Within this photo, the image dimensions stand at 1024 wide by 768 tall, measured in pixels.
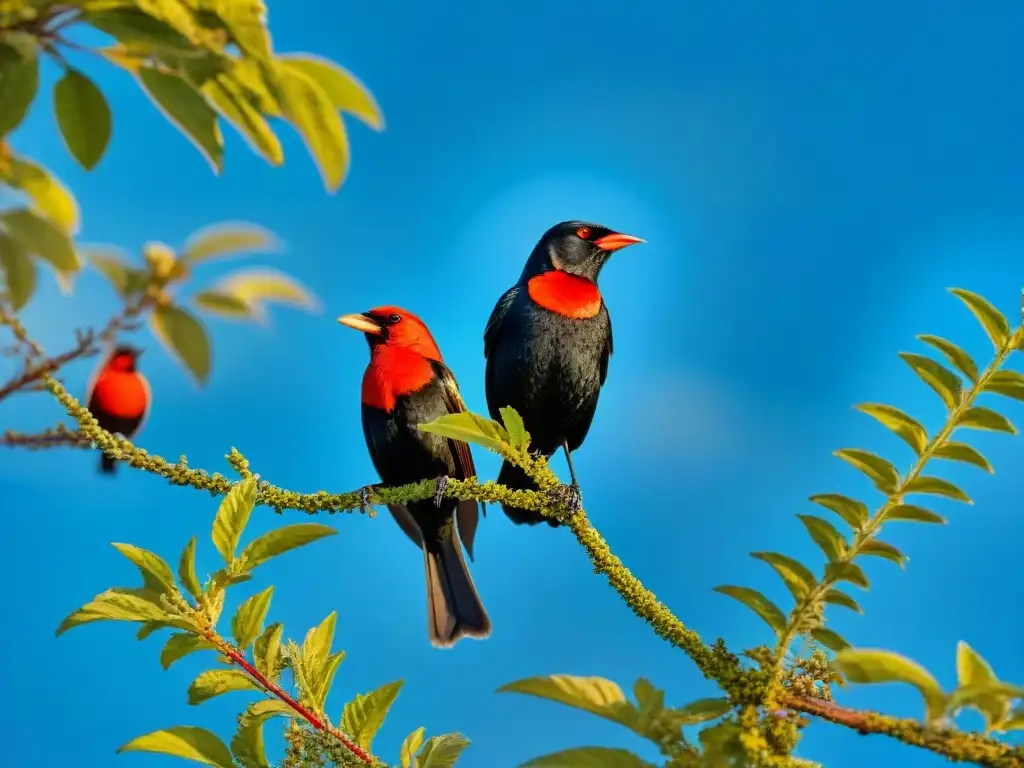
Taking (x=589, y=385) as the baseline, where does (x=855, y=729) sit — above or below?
below

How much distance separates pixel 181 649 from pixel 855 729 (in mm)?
1652

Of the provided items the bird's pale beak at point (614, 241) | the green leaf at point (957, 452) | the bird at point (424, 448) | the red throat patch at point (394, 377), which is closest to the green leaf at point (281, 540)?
the green leaf at point (957, 452)

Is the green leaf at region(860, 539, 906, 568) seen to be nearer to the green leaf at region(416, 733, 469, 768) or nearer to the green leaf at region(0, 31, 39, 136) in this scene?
the green leaf at region(416, 733, 469, 768)

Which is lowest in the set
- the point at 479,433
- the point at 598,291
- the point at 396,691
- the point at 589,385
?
the point at 396,691

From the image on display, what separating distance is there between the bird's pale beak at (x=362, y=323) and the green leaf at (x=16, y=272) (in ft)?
13.9

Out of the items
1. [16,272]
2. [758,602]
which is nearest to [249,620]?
[758,602]

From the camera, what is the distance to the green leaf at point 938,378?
2203 millimetres

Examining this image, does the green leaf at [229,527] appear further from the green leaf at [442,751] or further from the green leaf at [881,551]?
the green leaf at [881,551]

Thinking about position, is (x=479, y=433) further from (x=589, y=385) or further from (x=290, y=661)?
(x=589, y=385)

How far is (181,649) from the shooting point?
8.37ft

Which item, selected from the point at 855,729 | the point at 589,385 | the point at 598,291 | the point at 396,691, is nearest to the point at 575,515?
the point at 396,691

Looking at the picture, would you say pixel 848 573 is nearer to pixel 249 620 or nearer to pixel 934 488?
pixel 934 488

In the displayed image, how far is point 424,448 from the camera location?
5.54 meters

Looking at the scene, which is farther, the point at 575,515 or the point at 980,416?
the point at 575,515
